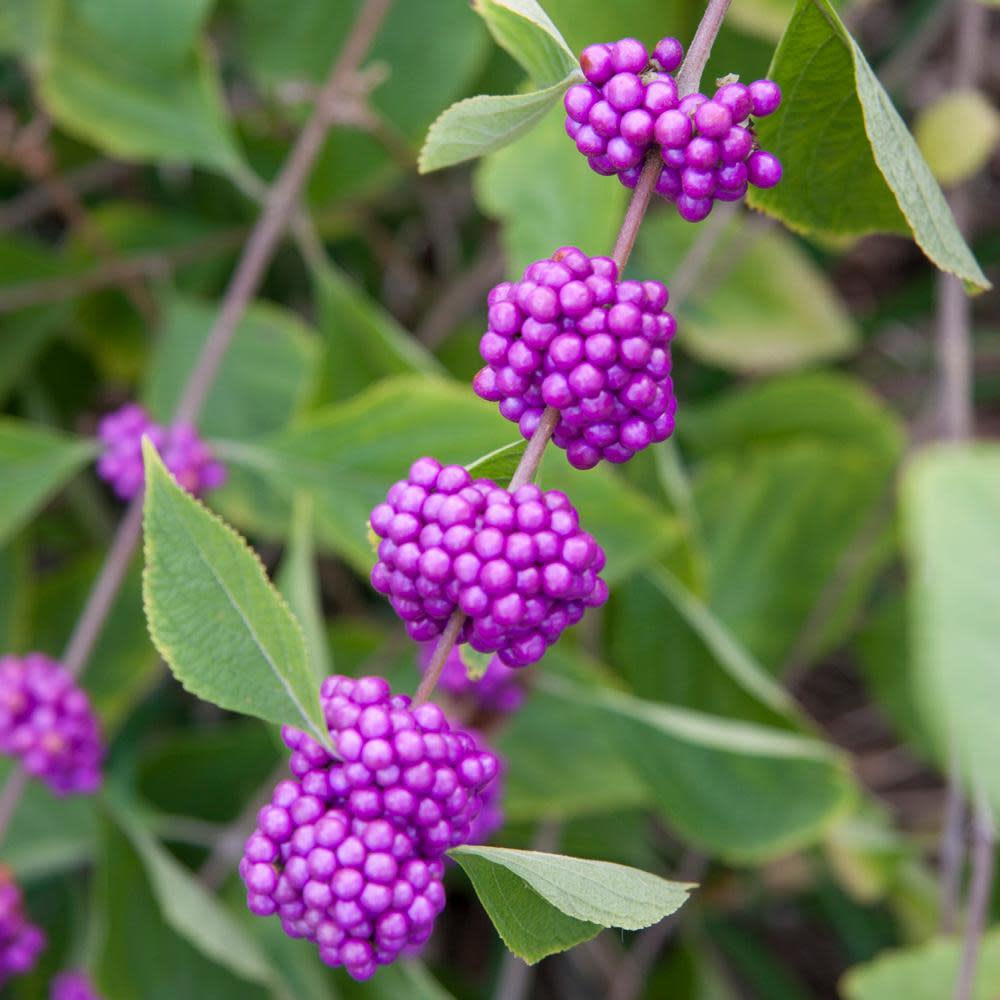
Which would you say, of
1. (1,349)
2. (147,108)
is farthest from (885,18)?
(1,349)

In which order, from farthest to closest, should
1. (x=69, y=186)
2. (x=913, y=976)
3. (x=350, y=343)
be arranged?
(x=69, y=186) → (x=350, y=343) → (x=913, y=976)

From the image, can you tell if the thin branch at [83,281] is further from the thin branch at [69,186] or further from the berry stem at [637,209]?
the berry stem at [637,209]

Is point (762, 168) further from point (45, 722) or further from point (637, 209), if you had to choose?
point (45, 722)

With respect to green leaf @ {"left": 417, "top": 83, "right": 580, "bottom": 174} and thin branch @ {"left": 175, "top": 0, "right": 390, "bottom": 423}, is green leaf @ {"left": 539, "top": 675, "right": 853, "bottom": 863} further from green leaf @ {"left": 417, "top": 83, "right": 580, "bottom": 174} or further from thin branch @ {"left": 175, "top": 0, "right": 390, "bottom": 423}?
green leaf @ {"left": 417, "top": 83, "right": 580, "bottom": 174}

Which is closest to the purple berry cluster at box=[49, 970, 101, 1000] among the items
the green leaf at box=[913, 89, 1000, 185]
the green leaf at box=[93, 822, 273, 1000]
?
the green leaf at box=[93, 822, 273, 1000]

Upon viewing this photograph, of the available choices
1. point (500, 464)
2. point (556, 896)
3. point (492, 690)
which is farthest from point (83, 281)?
point (556, 896)

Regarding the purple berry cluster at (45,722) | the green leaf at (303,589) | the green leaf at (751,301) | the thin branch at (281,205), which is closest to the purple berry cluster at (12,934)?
the purple berry cluster at (45,722)
